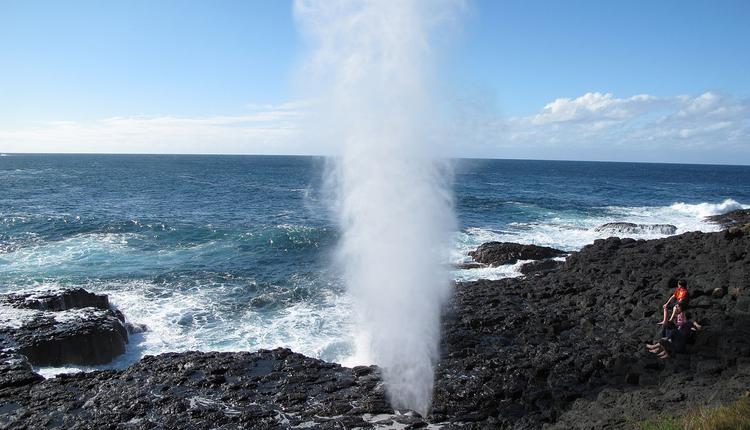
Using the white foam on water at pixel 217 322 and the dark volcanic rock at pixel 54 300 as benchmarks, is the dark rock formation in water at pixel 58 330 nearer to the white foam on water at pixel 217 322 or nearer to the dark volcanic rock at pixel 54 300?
the dark volcanic rock at pixel 54 300

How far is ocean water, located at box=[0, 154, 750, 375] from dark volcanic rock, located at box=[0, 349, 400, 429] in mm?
2808

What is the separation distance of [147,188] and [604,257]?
65.1 m

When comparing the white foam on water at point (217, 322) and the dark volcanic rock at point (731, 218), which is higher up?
the dark volcanic rock at point (731, 218)

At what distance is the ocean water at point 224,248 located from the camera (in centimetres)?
1989

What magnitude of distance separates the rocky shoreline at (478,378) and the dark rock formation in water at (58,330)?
95 mm

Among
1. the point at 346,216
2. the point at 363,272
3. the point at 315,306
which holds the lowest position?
the point at 315,306

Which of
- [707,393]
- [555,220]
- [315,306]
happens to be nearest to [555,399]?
[707,393]

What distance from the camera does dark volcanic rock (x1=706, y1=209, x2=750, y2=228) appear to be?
43.2 metres

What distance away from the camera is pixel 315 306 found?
22500 millimetres

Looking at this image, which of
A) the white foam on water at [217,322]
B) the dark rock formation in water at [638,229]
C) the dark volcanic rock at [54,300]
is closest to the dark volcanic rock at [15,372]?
the white foam on water at [217,322]

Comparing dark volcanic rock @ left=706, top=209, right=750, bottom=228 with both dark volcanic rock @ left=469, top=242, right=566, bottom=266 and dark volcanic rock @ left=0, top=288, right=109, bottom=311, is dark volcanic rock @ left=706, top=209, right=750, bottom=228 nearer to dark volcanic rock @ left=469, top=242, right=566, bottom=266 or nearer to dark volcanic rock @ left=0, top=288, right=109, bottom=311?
dark volcanic rock @ left=469, top=242, right=566, bottom=266

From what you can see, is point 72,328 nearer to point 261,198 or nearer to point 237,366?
point 237,366

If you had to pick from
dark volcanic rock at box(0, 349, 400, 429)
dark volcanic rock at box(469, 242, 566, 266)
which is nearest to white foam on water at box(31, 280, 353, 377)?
dark volcanic rock at box(0, 349, 400, 429)

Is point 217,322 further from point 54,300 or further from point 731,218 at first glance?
point 731,218
